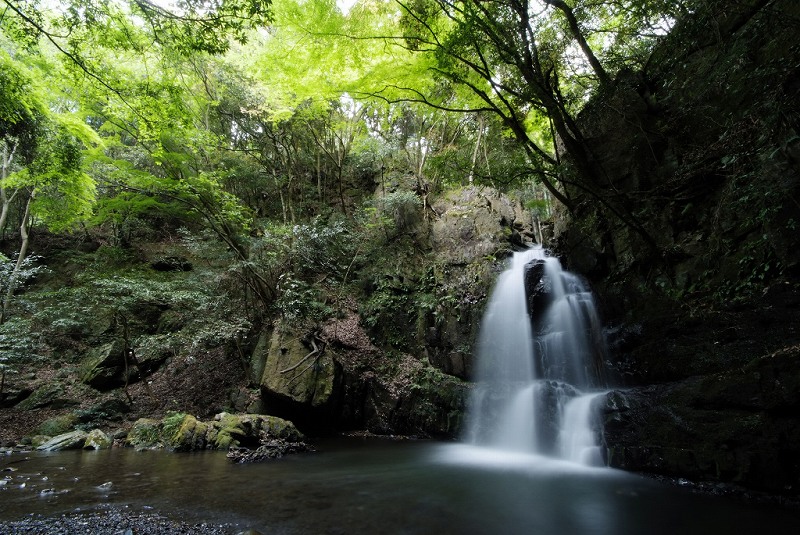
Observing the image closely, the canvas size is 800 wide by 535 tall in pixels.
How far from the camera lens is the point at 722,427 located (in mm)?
5574

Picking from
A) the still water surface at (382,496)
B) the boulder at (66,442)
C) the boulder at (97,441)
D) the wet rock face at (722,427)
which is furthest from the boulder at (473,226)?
the boulder at (66,442)

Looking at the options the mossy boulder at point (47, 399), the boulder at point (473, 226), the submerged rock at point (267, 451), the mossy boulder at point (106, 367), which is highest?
the boulder at point (473, 226)

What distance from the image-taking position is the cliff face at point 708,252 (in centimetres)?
513

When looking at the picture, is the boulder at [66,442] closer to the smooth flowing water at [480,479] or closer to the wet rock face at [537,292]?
the smooth flowing water at [480,479]

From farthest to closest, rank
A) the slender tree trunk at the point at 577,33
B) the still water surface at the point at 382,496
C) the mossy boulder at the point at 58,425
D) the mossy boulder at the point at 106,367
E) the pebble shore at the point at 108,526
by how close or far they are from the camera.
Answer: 1. the mossy boulder at the point at 106,367
2. the mossy boulder at the point at 58,425
3. the slender tree trunk at the point at 577,33
4. the still water surface at the point at 382,496
5. the pebble shore at the point at 108,526


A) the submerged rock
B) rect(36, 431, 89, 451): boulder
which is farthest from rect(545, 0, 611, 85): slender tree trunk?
rect(36, 431, 89, 451): boulder

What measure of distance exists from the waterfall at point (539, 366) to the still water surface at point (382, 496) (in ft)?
2.40

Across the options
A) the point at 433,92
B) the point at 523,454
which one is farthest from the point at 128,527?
the point at 433,92

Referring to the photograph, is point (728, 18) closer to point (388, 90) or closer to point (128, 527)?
point (388, 90)

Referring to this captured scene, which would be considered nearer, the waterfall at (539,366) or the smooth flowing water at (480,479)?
the smooth flowing water at (480,479)

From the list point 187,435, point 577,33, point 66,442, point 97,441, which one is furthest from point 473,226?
point 66,442

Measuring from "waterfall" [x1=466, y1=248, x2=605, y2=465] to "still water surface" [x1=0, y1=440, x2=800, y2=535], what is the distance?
73 cm

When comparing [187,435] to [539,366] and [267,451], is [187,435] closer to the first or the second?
[267,451]

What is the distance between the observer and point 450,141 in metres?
16.9
